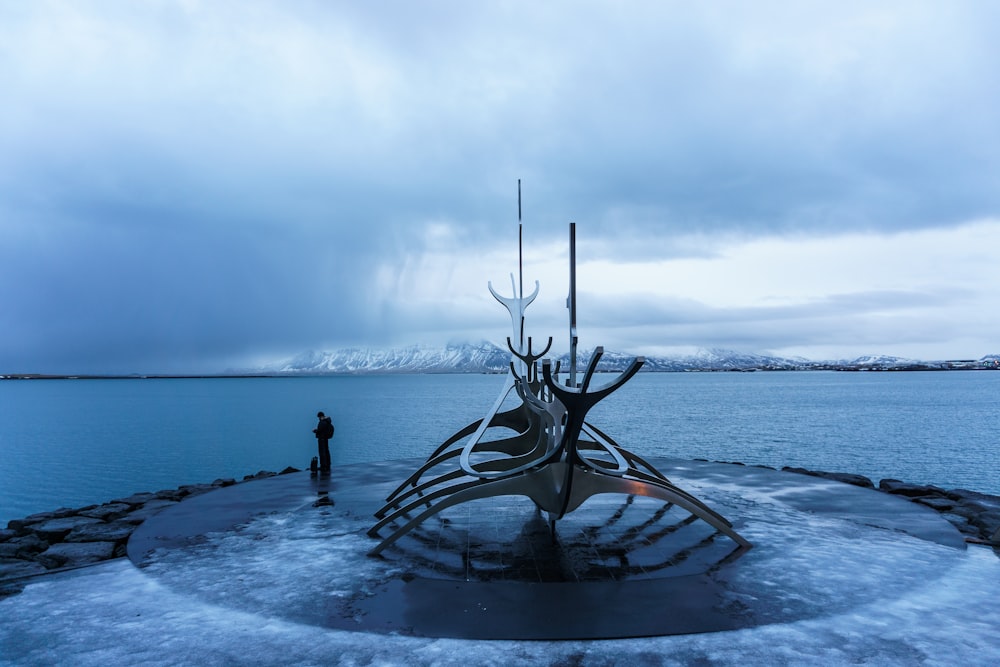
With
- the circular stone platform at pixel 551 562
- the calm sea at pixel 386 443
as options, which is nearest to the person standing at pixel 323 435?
the circular stone platform at pixel 551 562

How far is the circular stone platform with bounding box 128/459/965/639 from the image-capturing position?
9.66m

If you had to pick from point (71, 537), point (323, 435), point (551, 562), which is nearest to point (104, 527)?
point (71, 537)

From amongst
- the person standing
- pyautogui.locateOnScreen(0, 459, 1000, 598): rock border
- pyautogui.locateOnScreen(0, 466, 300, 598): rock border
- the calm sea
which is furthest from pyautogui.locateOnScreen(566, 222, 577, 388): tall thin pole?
the calm sea

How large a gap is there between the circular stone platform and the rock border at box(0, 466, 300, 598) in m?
0.70

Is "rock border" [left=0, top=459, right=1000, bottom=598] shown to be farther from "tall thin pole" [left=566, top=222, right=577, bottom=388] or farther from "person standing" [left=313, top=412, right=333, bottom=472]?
"tall thin pole" [left=566, top=222, right=577, bottom=388]

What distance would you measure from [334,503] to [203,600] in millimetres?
7482

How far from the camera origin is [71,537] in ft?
48.9

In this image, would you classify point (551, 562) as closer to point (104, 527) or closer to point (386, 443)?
point (104, 527)

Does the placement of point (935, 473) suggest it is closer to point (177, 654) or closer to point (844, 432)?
point (844, 432)

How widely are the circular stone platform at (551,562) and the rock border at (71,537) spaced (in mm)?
701

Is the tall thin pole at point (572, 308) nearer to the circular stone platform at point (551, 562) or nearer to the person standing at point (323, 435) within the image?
the circular stone platform at point (551, 562)

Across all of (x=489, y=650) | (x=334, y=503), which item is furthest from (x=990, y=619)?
(x=334, y=503)

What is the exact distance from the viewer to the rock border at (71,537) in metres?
12.4

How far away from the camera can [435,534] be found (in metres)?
14.3
